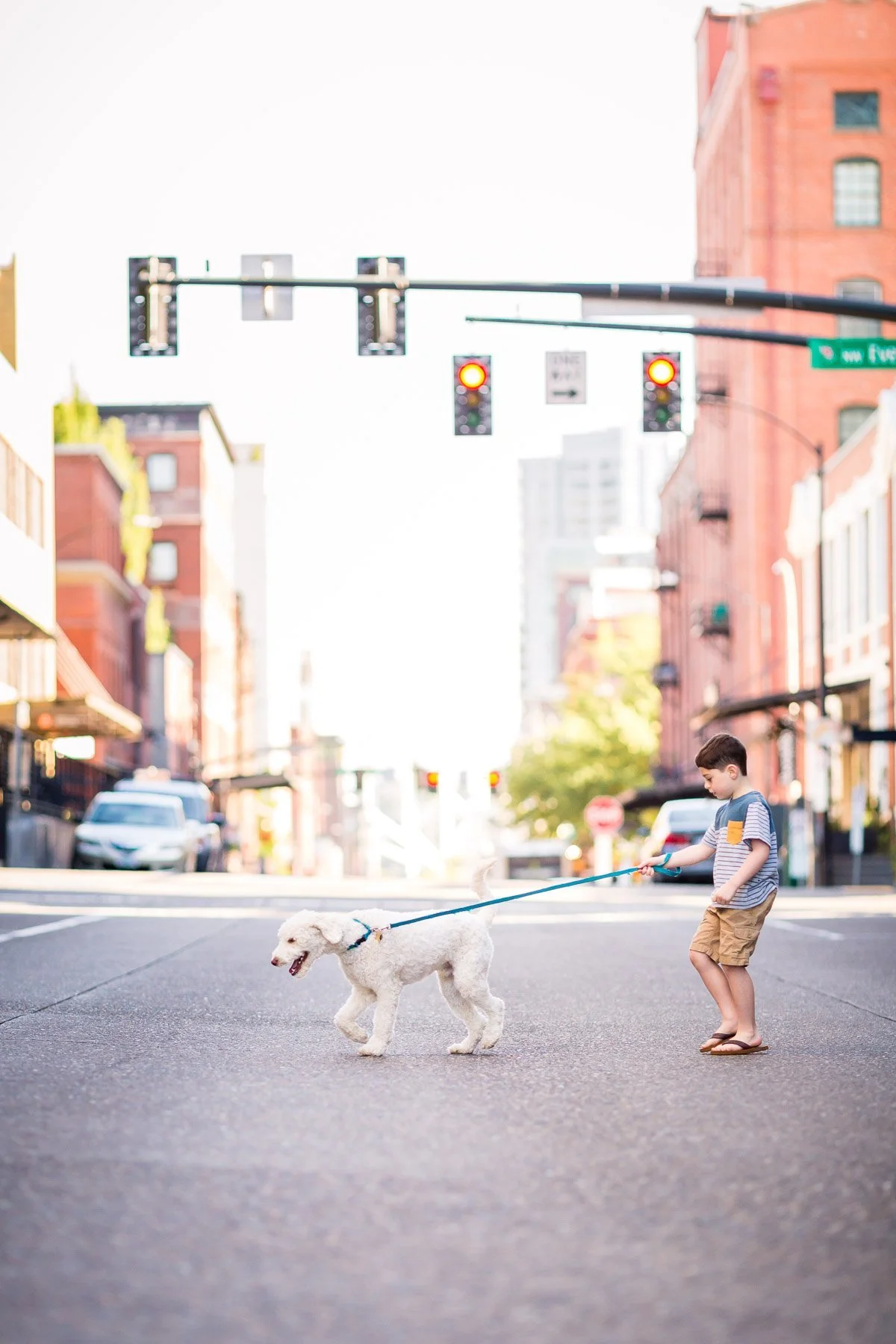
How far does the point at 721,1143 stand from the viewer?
7035 mm

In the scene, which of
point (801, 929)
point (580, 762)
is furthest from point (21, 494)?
point (580, 762)

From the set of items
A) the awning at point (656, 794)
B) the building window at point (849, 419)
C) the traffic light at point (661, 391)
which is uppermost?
the building window at point (849, 419)

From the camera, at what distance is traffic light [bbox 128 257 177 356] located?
1967 cm

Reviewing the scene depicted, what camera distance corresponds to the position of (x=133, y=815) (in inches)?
1655

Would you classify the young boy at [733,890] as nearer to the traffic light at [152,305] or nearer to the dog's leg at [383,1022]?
the dog's leg at [383,1022]

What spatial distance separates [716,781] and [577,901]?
75.0ft

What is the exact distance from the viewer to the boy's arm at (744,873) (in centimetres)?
962

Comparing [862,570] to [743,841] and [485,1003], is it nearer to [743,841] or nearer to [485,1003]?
[743,841]

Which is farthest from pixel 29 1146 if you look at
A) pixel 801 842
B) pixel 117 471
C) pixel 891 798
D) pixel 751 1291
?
pixel 117 471

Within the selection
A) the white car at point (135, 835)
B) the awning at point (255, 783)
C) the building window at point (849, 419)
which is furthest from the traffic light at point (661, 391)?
the building window at point (849, 419)

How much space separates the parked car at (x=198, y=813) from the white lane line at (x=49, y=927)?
68.2 feet

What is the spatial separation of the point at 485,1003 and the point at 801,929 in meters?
13.6

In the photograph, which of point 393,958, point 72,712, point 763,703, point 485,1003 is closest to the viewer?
point 393,958

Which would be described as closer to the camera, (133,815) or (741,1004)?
(741,1004)
